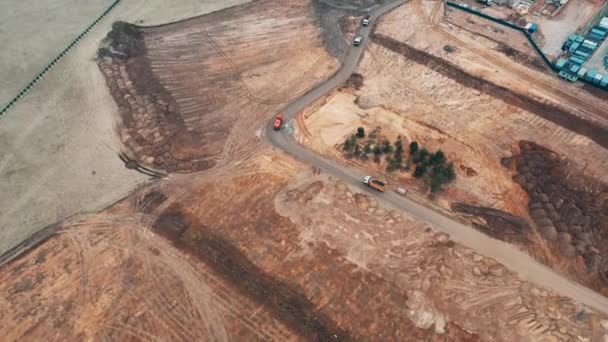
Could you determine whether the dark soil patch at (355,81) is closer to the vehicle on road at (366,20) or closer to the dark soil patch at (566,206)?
the vehicle on road at (366,20)

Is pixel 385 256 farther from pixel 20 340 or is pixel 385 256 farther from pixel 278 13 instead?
pixel 278 13

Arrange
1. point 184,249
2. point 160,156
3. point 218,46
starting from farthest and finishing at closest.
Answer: point 218,46
point 160,156
point 184,249

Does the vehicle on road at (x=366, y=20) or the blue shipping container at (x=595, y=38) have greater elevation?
the vehicle on road at (x=366, y=20)

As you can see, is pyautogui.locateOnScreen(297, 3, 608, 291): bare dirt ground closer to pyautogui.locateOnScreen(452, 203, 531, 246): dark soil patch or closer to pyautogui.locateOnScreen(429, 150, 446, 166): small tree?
pyautogui.locateOnScreen(452, 203, 531, 246): dark soil patch

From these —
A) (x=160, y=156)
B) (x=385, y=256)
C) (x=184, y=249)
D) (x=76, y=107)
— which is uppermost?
(x=76, y=107)

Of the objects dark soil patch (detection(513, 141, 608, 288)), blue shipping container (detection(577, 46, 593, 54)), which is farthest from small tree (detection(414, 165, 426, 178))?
blue shipping container (detection(577, 46, 593, 54))

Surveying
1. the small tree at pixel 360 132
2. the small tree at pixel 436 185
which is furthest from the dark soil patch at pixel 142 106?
the small tree at pixel 436 185

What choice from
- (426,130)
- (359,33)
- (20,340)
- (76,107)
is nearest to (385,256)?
(426,130)
